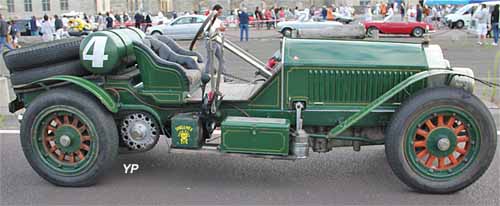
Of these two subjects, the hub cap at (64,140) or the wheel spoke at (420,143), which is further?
the hub cap at (64,140)

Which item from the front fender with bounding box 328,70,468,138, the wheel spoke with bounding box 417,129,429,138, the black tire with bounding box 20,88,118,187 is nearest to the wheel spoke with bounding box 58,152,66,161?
the black tire with bounding box 20,88,118,187

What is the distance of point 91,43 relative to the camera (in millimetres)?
4723

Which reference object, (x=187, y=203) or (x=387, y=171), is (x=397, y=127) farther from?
(x=187, y=203)

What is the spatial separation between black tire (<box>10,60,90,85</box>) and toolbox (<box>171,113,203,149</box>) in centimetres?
98

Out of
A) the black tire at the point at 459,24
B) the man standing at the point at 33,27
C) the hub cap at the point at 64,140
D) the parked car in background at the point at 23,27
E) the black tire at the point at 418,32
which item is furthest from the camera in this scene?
the parked car in background at the point at 23,27

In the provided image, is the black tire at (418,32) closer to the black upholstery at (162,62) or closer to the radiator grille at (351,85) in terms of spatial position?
the radiator grille at (351,85)

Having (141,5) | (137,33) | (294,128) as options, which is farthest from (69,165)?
(141,5)

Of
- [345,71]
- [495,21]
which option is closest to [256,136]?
[345,71]

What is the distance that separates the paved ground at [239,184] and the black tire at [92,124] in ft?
0.37

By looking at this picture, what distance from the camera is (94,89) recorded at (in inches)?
188

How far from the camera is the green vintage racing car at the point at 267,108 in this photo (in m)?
4.57

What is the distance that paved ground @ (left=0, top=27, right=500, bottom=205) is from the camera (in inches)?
181

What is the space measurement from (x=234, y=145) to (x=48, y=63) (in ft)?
6.16

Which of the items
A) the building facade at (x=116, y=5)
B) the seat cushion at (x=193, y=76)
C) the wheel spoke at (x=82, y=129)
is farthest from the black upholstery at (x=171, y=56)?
the building facade at (x=116, y=5)
